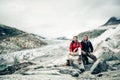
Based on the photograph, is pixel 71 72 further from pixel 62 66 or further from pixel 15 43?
pixel 15 43

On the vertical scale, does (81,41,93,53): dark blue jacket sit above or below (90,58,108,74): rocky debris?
above

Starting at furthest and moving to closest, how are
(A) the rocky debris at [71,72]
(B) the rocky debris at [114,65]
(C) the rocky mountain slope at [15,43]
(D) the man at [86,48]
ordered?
1. (C) the rocky mountain slope at [15,43]
2. (D) the man at [86,48]
3. (B) the rocky debris at [114,65]
4. (A) the rocky debris at [71,72]

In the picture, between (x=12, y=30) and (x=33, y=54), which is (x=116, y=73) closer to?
(x=33, y=54)

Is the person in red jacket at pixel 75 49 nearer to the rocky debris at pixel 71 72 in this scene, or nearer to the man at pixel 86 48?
the man at pixel 86 48

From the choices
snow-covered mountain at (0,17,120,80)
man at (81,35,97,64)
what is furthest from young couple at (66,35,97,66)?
snow-covered mountain at (0,17,120,80)

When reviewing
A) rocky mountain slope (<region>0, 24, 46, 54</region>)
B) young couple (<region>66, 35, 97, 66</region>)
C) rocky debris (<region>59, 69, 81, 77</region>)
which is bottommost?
rocky debris (<region>59, 69, 81, 77</region>)

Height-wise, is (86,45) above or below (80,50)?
above

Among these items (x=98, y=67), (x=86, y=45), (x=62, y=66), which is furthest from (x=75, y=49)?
(x=98, y=67)

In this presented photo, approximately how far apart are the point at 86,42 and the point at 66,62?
244cm

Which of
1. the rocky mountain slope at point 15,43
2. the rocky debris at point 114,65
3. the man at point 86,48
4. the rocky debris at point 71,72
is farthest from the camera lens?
the rocky mountain slope at point 15,43

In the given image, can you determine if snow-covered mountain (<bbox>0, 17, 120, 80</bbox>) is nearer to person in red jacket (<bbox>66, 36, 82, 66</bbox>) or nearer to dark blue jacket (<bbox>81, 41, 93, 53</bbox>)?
person in red jacket (<bbox>66, 36, 82, 66</bbox>)

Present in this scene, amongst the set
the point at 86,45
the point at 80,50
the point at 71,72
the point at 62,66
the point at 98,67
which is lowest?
the point at 71,72

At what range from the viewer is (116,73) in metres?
23.0

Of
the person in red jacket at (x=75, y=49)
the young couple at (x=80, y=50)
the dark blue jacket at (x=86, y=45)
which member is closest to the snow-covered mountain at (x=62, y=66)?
the young couple at (x=80, y=50)
